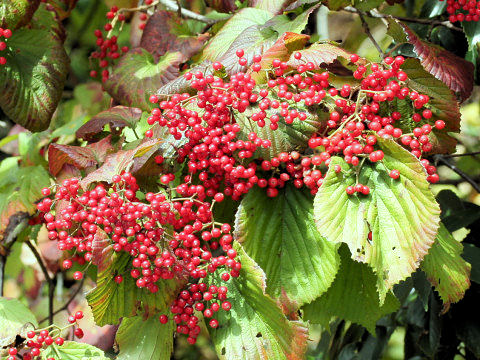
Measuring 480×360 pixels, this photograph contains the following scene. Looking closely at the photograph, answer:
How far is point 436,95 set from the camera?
128 cm

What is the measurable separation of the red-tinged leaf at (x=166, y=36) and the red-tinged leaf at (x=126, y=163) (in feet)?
1.59

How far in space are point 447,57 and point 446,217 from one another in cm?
68

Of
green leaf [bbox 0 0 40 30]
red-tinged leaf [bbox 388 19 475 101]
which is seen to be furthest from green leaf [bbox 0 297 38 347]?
red-tinged leaf [bbox 388 19 475 101]

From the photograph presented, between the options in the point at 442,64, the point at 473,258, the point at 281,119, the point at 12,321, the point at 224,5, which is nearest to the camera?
the point at 281,119

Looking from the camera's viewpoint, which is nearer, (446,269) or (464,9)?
(446,269)

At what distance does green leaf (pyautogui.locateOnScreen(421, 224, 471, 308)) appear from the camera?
1275mm

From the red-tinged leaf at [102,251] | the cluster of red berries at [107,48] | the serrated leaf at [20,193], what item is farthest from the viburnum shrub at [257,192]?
the cluster of red berries at [107,48]

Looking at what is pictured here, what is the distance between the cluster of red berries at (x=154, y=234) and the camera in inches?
44.1

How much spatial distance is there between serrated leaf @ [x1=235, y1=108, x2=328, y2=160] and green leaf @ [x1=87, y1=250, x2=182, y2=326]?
12.5 inches

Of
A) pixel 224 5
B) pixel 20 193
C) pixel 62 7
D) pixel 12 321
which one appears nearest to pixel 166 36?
pixel 224 5

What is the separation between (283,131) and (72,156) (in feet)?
1.57

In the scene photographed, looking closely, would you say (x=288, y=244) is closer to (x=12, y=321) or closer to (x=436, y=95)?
(x=436, y=95)

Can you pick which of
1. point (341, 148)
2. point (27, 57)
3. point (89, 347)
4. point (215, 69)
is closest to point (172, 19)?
point (27, 57)

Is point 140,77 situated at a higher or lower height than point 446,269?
higher
